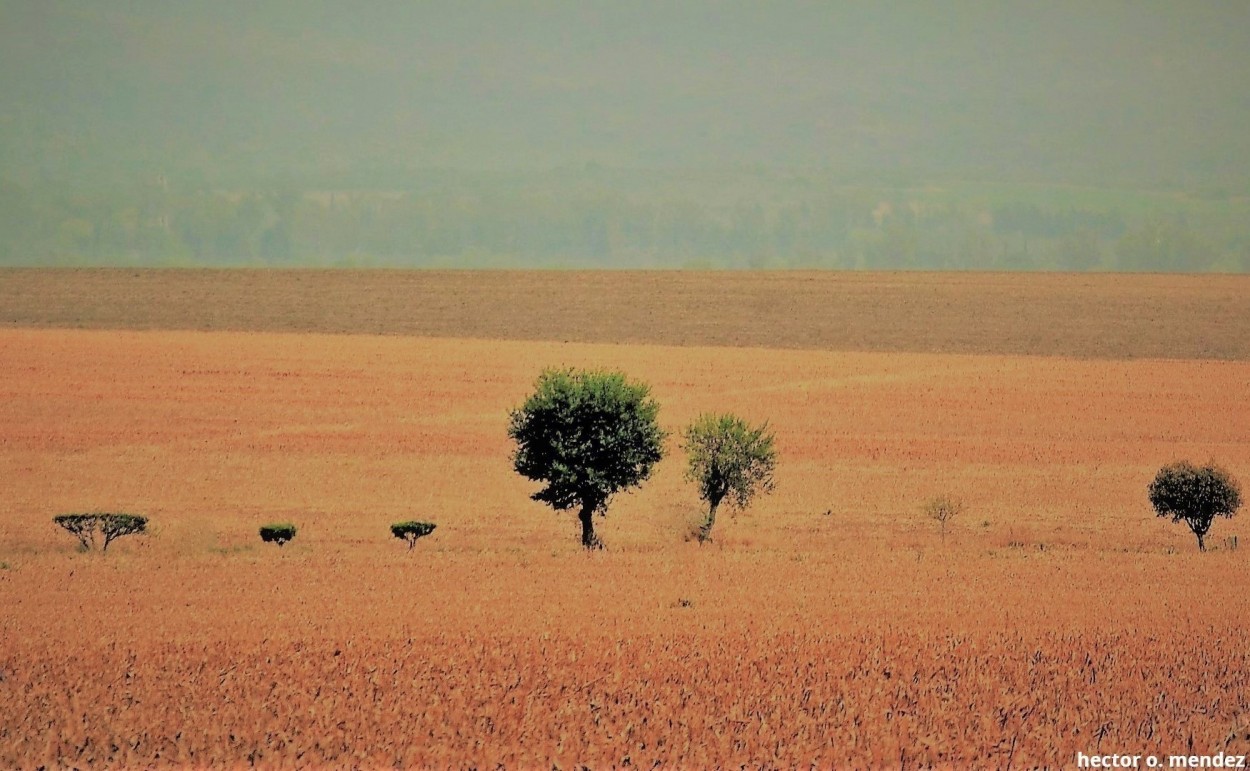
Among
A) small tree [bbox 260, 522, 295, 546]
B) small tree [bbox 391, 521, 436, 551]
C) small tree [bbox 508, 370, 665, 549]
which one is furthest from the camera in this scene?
small tree [bbox 508, 370, 665, 549]

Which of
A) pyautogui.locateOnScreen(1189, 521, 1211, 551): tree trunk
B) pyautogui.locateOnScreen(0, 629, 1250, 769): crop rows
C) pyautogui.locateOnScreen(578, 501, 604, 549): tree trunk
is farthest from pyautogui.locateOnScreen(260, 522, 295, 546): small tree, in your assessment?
pyautogui.locateOnScreen(1189, 521, 1211, 551): tree trunk

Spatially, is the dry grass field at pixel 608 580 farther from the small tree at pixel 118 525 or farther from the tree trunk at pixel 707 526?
the tree trunk at pixel 707 526

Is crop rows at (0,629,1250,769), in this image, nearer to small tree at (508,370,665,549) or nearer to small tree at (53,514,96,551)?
small tree at (53,514,96,551)

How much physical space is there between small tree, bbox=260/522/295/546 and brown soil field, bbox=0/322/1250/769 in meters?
0.42

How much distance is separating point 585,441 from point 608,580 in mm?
12200

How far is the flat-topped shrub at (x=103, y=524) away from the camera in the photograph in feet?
122

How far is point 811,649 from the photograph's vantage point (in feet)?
75.1

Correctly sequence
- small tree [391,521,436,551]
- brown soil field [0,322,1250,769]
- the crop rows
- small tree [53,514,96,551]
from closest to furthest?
the crop rows, brown soil field [0,322,1250,769], small tree [53,514,96,551], small tree [391,521,436,551]

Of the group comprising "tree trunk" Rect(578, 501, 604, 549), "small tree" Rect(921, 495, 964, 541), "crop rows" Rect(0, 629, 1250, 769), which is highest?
"small tree" Rect(921, 495, 964, 541)

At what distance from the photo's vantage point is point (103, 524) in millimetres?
37656

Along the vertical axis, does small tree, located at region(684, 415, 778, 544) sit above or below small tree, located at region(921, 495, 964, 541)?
above

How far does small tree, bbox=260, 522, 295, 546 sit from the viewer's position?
38781 mm

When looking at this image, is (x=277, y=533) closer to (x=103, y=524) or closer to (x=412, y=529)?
(x=412, y=529)

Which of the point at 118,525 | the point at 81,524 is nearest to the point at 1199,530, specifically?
the point at 118,525
